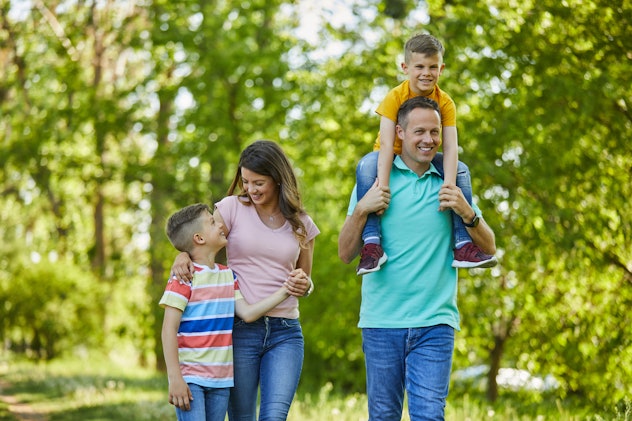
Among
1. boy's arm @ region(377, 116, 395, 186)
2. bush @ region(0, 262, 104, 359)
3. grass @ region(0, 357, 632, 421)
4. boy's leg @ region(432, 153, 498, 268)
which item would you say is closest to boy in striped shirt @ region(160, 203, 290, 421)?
boy's arm @ region(377, 116, 395, 186)

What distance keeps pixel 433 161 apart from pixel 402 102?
1.30 ft

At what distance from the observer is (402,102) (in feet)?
15.6

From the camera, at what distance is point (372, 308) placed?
4.23 m

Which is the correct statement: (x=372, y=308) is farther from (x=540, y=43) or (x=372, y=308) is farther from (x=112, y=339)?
(x=112, y=339)

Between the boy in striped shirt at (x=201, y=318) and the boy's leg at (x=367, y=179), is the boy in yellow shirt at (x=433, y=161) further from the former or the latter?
the boy in striped shirt at (x=201, y=318)

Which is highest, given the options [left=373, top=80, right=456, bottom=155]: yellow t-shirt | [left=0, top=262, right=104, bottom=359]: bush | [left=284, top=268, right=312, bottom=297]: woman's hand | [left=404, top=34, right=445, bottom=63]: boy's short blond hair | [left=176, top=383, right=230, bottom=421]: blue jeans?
[left=404, top=34, right=445, bottom=63]: boy's short blond hair

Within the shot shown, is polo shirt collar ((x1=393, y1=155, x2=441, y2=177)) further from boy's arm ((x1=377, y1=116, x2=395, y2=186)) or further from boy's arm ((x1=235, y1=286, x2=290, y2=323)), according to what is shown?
boy's arm ((x1=235, y1=286, x2=290, y2=323))

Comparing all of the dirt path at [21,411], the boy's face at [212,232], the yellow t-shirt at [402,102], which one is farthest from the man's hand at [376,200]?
the dirt path at [21,411]

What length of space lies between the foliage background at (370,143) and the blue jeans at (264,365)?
→ 0.90m

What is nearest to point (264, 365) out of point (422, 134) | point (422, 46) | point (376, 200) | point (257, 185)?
point (257, 185)

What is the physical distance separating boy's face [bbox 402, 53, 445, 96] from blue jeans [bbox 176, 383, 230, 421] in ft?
5.85

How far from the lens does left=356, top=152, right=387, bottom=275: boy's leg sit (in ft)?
13.5

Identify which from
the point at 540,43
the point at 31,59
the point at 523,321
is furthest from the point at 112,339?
the point at 540,43

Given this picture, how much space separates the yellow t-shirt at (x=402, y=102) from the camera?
4.66 metres
